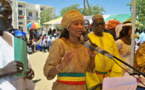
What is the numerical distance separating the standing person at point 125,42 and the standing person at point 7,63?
203 centimetres

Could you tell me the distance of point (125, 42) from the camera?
10.0 ft

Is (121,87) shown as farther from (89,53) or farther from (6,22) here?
(6,22)

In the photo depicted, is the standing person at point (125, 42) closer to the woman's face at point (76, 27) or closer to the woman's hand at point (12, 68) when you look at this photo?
the woman's face at point (76, 27)

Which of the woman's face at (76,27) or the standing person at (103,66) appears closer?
the woman's face at (76,27)

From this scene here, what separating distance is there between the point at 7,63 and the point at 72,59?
0.67 metres

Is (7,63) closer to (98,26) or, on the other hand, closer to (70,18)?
(70,18)

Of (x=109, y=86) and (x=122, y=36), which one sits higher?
(x=122, y=36)

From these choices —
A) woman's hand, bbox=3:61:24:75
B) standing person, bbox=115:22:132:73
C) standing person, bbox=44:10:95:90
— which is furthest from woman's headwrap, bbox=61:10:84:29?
standing person, bbox=115:22:132:73

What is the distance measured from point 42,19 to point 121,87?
142ft

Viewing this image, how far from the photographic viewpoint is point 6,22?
138cm

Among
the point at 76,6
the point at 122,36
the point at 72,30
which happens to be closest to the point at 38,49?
the point at 122,36

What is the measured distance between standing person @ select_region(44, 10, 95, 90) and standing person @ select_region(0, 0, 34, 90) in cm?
33

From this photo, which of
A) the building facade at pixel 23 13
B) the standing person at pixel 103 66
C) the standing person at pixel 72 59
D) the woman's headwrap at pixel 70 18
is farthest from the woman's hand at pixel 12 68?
the building facade at pixel 23 13

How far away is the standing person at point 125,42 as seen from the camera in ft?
9.62
